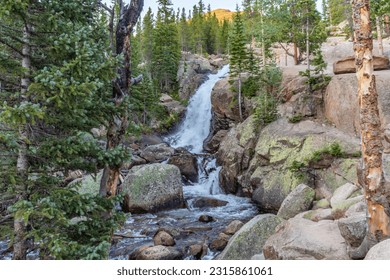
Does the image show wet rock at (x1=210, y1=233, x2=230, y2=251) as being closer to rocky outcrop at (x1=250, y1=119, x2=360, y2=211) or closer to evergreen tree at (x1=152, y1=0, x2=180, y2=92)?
rocky outcrop at (x1=250, y1=119, x2=360, y2=211)

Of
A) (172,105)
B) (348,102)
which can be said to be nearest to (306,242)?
(348,102)

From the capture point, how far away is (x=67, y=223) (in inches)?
214

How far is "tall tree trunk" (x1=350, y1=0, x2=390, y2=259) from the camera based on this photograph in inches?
248

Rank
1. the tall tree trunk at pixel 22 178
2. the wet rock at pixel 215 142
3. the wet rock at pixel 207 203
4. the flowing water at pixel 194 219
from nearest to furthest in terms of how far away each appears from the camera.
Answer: the tall tree trunk at pixel 22 178
the flowing water at pixel 194 219
the wet rock at pixel 207 203
the wet rock at pixel 215 142

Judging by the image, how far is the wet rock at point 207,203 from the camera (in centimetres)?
1939

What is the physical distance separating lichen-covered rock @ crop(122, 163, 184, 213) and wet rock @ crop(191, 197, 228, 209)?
89 cm

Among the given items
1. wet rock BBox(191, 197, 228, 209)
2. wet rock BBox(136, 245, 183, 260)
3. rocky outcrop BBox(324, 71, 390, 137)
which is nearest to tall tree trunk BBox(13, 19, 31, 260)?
wet rock BBox(136, 245, 183, 260)

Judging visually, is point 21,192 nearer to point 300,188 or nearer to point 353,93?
point 300,188

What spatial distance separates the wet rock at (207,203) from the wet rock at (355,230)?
12078 millimetres

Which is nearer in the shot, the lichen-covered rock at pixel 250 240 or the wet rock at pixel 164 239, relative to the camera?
the lichen-covered rock at pixel 250 240

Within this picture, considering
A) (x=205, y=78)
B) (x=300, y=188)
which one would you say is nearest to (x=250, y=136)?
(x=300, y=188)

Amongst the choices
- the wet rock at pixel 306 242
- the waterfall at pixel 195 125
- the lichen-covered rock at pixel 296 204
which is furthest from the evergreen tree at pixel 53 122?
the waterfall at pixel 195 125

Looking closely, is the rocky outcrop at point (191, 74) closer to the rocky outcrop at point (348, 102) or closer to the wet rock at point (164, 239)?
the rocky outcrop at point (348, 102)

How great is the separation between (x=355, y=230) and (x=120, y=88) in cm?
657
